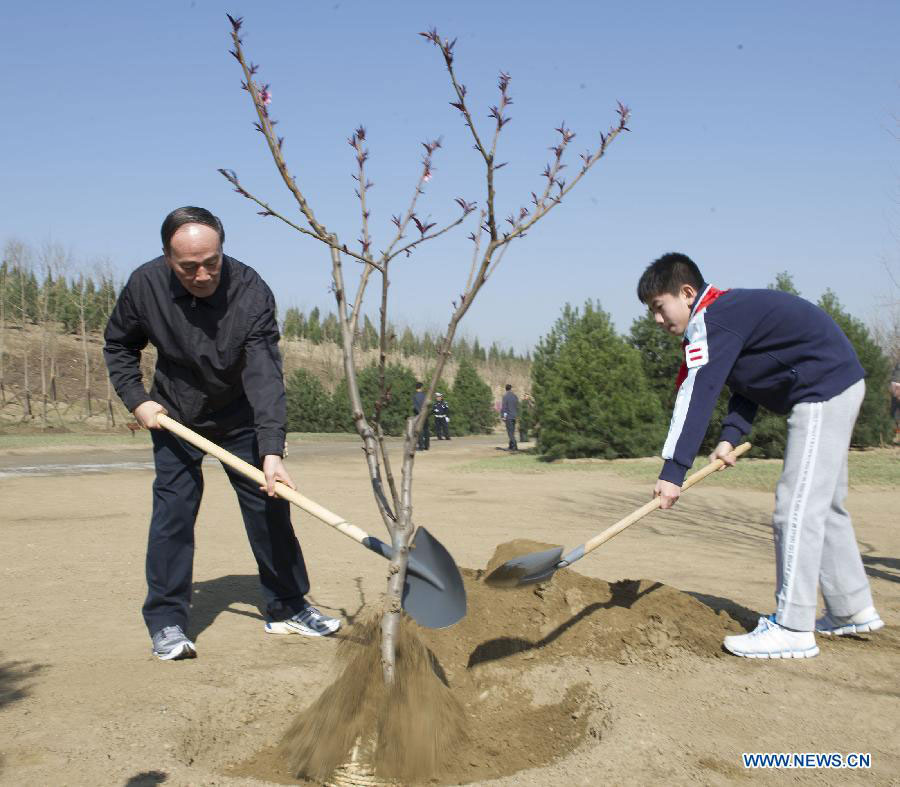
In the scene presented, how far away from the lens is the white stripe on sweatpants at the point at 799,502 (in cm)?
361

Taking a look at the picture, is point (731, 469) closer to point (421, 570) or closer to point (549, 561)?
point (549, 561)

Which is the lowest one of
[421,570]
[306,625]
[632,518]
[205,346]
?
[306,625]

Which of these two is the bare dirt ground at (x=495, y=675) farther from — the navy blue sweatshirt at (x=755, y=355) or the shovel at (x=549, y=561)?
the navy blue sweatshirt at (x=755, y=355)

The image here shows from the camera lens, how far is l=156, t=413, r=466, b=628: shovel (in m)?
3.17

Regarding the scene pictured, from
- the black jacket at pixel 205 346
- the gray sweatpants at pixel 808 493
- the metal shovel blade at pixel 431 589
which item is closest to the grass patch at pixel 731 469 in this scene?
the gray sweatpants at pixel 808 493

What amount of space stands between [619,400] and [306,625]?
1259 centimetres

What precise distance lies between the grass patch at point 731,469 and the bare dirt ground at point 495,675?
223 inches

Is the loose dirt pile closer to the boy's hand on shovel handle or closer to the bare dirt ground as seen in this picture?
the bare dirt ground

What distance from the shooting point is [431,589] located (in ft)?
10.8

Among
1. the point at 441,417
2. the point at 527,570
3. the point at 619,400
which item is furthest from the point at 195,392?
the point at 441,417

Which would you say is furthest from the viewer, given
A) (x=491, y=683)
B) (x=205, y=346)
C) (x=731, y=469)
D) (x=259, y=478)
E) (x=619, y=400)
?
(x=619, y=400)

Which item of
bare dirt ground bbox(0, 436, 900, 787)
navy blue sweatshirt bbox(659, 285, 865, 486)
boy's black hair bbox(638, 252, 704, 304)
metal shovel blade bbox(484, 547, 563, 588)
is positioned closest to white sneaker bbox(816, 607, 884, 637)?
bare dirt ground bbox(0, 436, 900, 787)

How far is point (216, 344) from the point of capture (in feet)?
12.1

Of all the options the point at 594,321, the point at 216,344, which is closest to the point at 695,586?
the point at 216,344
